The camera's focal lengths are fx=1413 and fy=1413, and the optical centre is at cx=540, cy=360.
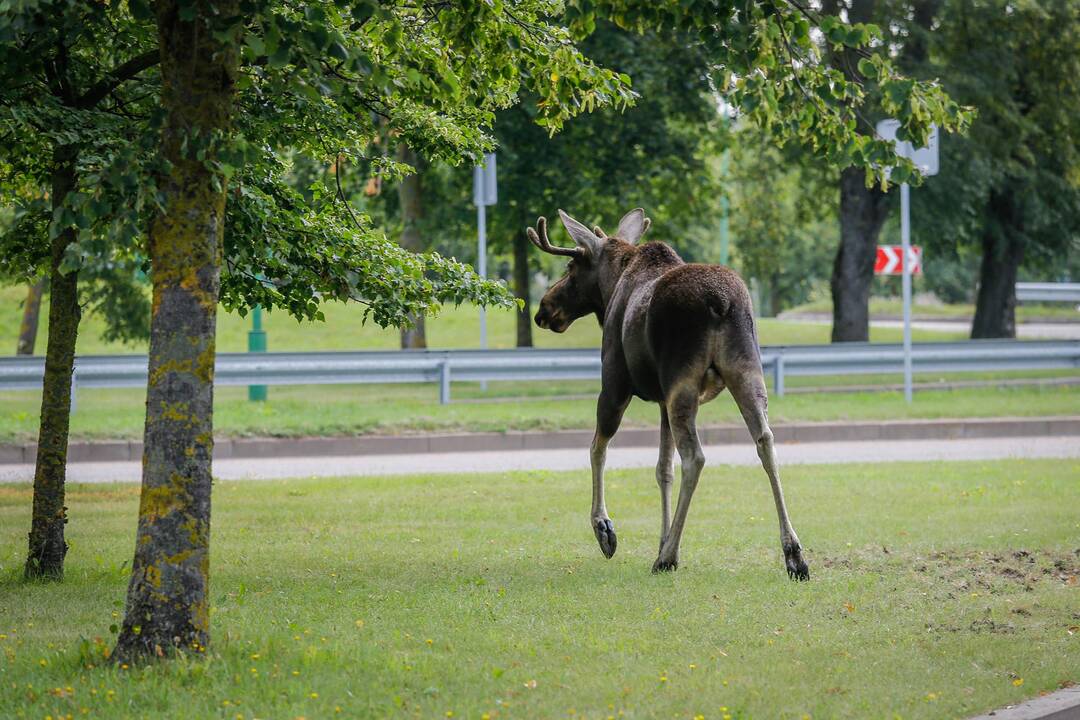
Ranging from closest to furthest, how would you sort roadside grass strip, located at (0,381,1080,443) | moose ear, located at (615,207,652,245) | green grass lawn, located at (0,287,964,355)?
moose ear, located at (615,207,652,245), roadside grass strip, located at (0,381,1080,443), green grass lawn, located at (0,287,964,355)

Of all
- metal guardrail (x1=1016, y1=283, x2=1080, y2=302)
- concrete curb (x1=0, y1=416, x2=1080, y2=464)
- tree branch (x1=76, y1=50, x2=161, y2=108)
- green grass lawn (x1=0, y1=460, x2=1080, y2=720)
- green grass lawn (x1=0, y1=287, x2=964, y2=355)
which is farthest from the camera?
metal guardrail (x1=1016, y1=283, x2=1080, y2=302)

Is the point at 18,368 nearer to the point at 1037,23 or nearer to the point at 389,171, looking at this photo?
the point at 389,171

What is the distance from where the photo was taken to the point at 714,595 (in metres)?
7.35

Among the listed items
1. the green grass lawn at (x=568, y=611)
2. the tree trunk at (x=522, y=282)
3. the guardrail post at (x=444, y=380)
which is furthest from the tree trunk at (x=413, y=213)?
the green grass lawn at (x=568, y=611)

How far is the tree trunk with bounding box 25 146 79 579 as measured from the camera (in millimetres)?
7852

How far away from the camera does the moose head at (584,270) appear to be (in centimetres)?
929

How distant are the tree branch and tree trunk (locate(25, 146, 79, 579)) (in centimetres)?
39

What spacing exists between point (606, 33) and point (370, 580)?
18.2 m

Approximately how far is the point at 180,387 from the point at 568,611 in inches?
93.7

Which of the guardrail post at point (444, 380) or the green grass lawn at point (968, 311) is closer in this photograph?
the guardrail post at point (444, 380)

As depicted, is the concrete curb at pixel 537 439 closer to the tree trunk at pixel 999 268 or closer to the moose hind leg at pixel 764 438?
the moose hind leg at pixel 764 438

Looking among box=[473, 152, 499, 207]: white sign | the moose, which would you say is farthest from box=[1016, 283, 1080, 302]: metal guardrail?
the moose

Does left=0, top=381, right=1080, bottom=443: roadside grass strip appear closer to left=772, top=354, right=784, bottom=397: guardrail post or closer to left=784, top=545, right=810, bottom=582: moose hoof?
left=772, top=354, right=784, bottom=397: guardrail post

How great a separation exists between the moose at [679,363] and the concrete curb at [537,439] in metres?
7.58
